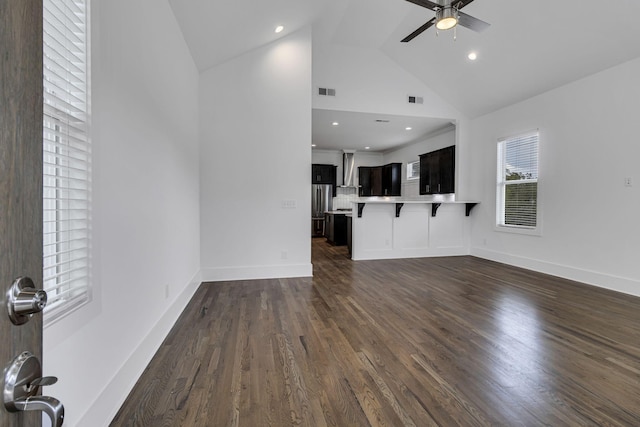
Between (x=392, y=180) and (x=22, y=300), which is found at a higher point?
(x=392, y=180)

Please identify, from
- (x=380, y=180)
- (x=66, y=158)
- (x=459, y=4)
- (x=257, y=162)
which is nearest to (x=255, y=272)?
(x=257, y=162)

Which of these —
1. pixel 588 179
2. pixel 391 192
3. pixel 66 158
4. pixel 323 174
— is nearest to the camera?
pixel 66 158

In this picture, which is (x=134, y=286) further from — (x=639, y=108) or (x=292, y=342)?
(x=639, y=108)

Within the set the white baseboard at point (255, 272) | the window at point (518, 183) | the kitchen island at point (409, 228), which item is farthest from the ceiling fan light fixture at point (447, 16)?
the white baseboard at point (255, 272)

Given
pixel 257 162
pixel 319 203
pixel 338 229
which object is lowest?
pixel 338 229

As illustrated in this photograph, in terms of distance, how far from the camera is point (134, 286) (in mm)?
1766

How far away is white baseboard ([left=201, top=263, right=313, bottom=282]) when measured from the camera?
393 cm

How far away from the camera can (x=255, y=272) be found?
4039mm

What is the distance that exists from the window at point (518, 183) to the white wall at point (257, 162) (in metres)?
3.65

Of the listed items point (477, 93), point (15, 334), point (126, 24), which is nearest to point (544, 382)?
point (15, 334)

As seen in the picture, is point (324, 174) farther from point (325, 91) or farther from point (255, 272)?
point (255, 272)

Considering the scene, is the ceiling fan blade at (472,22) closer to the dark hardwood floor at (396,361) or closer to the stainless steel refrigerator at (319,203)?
the dark hardwood floor at (396,361)

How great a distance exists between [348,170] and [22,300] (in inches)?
354

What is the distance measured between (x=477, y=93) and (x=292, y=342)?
16.9ft
